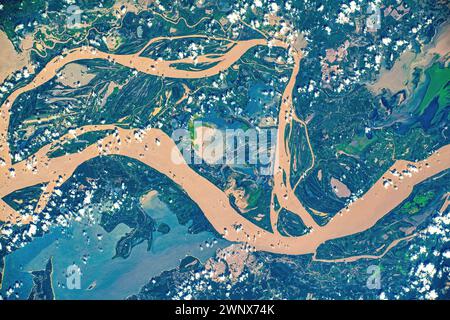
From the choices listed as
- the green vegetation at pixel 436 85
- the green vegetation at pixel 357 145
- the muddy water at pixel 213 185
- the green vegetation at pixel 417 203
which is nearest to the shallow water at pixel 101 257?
the muddy water at pixel 213 185

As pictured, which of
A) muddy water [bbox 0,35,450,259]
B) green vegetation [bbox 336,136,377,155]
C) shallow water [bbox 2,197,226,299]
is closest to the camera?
shallow water [bbox 2,197,226,299]

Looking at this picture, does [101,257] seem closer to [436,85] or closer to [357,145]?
[357,145]

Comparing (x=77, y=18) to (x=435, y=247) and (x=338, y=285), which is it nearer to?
(x=338, y=285)

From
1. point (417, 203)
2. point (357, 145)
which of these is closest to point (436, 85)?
point (357, 145)

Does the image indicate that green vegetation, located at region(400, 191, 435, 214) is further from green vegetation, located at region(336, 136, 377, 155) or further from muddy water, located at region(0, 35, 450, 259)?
green vegetation, located at region(336, 136, 377, 155)

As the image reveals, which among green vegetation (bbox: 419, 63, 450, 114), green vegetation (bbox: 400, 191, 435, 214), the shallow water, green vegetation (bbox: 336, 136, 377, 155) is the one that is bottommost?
the shallow water

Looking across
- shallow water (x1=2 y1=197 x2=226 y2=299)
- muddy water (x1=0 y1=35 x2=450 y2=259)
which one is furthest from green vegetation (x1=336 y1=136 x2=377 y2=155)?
shallow water (x1=2 y1=197 x2=226 y2=299)

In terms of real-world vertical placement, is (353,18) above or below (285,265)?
above

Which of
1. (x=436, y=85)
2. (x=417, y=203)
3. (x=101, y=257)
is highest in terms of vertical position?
(x=436, y=85)

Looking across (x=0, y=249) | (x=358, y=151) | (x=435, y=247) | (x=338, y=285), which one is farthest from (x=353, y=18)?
(x=0, y=249)
